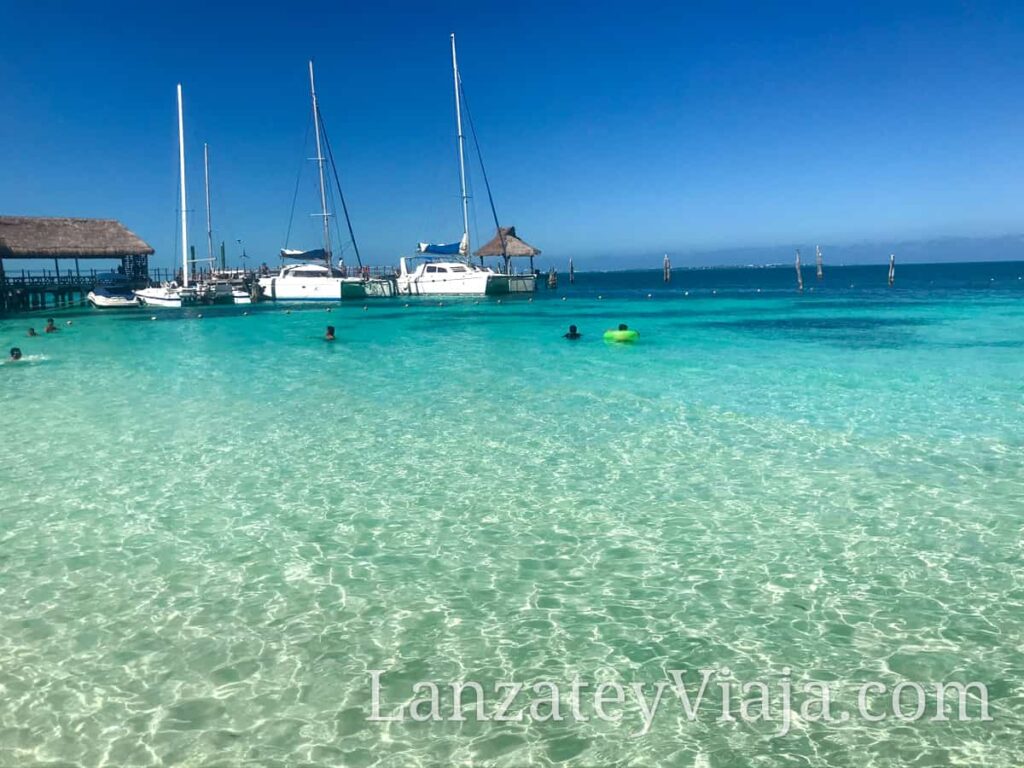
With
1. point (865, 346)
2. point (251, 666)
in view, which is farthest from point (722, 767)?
point (865, 346)

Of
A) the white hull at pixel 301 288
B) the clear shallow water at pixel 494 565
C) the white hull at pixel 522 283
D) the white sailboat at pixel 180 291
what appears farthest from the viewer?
the white hull at pixel 522 283

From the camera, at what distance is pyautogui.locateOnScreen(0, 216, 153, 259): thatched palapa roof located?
43.0 meters

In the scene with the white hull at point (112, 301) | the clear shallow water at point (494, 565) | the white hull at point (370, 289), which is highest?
the white hull at point (370, 289)

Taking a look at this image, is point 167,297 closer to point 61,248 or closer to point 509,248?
point 61,248

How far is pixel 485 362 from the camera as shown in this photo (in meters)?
21.9

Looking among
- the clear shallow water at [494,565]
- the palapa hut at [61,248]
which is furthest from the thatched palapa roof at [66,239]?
the clear shallow water at [494,565]

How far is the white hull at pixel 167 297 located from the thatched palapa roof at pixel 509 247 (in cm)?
2371

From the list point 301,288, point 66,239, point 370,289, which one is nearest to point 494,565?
point 66,239

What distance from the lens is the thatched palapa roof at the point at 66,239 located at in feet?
141

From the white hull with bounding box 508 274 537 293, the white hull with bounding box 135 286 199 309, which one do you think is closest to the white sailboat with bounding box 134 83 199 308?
the white hull with bounding box 135 286 199 309

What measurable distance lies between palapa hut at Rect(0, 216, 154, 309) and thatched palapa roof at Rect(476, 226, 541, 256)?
26326mm

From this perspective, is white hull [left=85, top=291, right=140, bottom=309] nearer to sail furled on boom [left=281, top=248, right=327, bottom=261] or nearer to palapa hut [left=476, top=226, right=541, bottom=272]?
sail furled on boom [left=281, top=248, right=327, bottom=261]

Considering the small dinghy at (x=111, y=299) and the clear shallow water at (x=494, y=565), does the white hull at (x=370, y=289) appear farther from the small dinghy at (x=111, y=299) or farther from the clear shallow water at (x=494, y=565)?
the clear shallow water at (x=494, y=565)

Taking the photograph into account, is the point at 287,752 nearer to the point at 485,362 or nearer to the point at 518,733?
the point at 518,733
